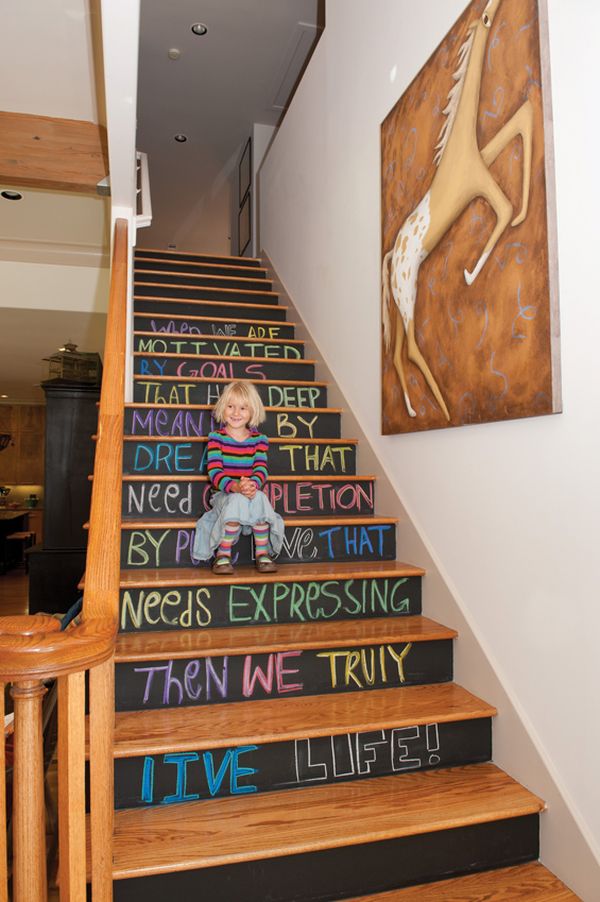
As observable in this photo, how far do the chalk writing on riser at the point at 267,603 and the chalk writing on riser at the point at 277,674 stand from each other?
10.0 inches

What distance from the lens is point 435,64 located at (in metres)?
2.12

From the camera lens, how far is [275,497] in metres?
2.50

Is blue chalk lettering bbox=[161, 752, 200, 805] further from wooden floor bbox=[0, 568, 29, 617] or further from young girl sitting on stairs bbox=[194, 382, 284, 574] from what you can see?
wooden floor bbox=[0, 568, 29, 617]

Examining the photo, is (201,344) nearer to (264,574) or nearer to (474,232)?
(264,574)

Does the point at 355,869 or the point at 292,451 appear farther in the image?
the point at 292,451

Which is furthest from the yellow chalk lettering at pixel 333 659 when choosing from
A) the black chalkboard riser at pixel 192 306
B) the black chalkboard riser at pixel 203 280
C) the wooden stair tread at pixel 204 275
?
the wooden stair tread at pixel 204 275

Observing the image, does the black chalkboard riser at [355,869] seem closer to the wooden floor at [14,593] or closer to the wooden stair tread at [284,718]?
the wooden stair tread at [284,718]

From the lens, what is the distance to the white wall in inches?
55.0

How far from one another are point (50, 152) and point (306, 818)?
152 inches

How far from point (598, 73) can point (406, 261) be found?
99 cm

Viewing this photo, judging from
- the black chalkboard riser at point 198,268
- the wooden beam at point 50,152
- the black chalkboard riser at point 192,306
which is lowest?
the black chalkboard riser at point 192,306

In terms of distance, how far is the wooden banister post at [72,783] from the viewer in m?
0.90

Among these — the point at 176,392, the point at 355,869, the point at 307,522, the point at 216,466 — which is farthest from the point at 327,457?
the point at 355,869

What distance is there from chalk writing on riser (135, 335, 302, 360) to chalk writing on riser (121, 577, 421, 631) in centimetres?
174
